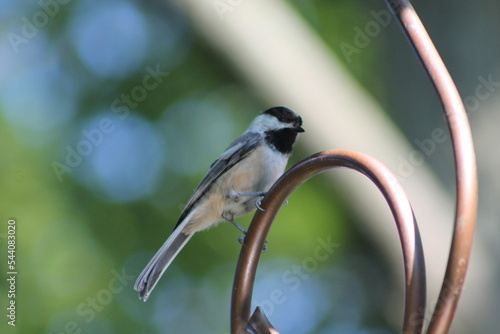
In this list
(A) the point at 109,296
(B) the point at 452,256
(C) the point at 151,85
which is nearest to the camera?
(B) the point at 452,256

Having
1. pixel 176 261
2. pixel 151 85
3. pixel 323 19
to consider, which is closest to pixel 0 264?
pixel 176 261

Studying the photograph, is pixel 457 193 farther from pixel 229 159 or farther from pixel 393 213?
pixel 229 159

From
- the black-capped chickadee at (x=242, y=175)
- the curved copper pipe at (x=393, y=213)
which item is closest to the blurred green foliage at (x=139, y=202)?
the black-capped chickadee at (x=242, y=175)

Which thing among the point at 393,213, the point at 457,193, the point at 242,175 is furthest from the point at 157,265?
the point at 457,193

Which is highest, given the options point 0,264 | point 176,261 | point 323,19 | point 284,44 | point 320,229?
point 323,19

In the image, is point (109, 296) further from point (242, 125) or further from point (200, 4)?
point (200, 4)
